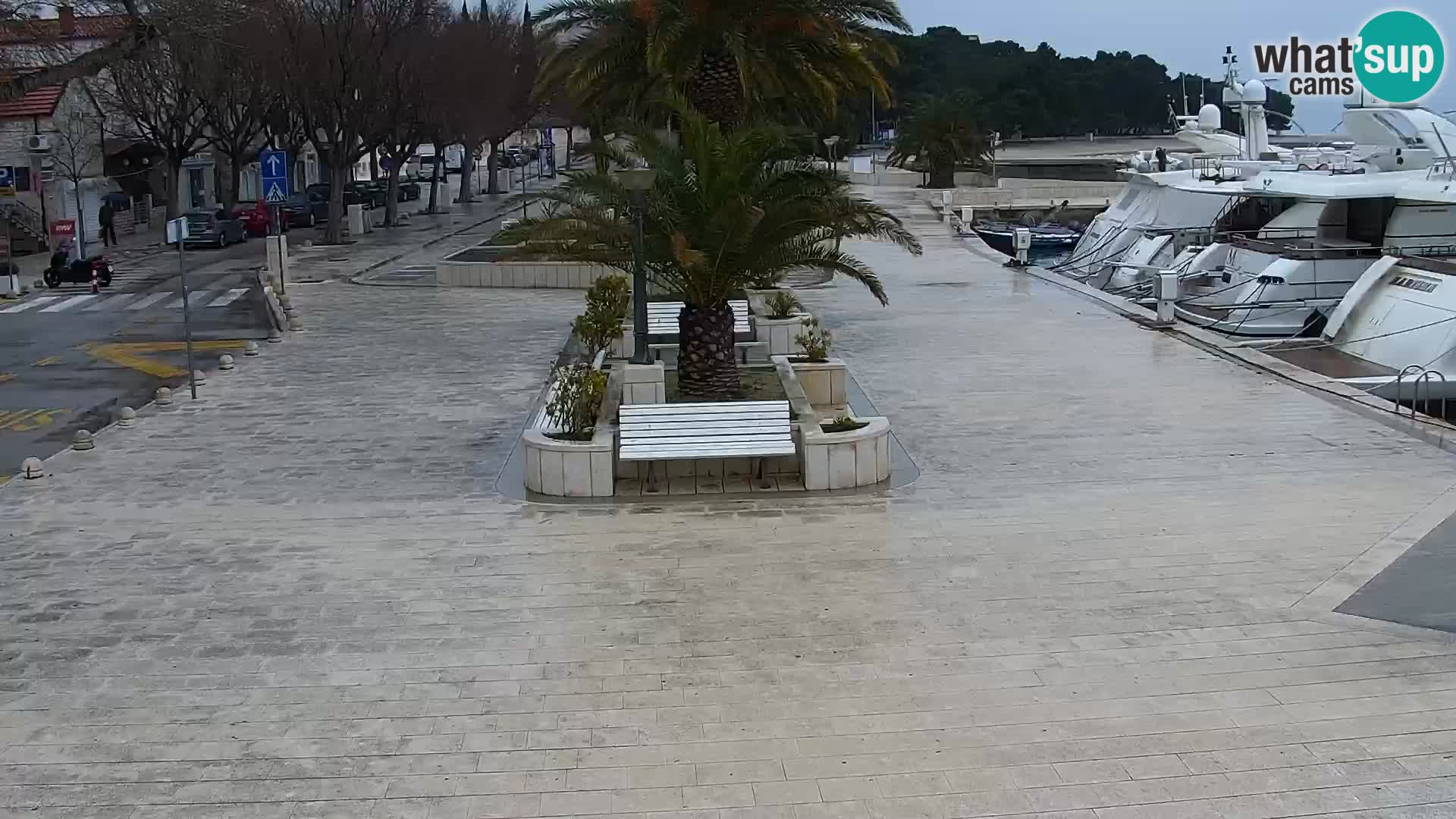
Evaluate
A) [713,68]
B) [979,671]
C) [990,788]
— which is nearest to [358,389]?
[713,68]

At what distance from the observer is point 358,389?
1712 centimetres

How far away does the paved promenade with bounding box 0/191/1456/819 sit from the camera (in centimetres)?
648

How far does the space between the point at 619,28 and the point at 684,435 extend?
12.6m

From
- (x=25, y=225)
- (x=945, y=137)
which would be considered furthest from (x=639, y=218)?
(x=945, y=137)

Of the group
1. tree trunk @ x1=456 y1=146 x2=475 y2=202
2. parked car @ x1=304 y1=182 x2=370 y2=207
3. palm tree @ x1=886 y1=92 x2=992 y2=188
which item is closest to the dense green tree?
palm tree @ x1=886 y1=92 x2=992 y2=188

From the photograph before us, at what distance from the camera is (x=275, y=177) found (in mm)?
25281

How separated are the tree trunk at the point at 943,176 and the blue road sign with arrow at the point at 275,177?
40914 millimetres

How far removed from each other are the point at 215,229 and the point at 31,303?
1442 cm

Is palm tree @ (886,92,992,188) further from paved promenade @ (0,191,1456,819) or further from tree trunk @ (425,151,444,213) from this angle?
paved promenade @ (0,191,1456,819)

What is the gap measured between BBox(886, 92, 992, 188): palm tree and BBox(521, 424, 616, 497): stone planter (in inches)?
2073

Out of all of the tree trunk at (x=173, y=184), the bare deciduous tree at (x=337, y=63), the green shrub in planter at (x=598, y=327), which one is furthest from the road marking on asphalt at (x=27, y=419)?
the tree trunk at (x=173, y=184)

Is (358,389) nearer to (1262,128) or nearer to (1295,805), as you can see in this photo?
(1295,805)

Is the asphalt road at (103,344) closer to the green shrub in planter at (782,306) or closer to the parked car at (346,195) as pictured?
the green shrub in planter at (782,306)

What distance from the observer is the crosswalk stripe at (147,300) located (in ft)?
90.1
